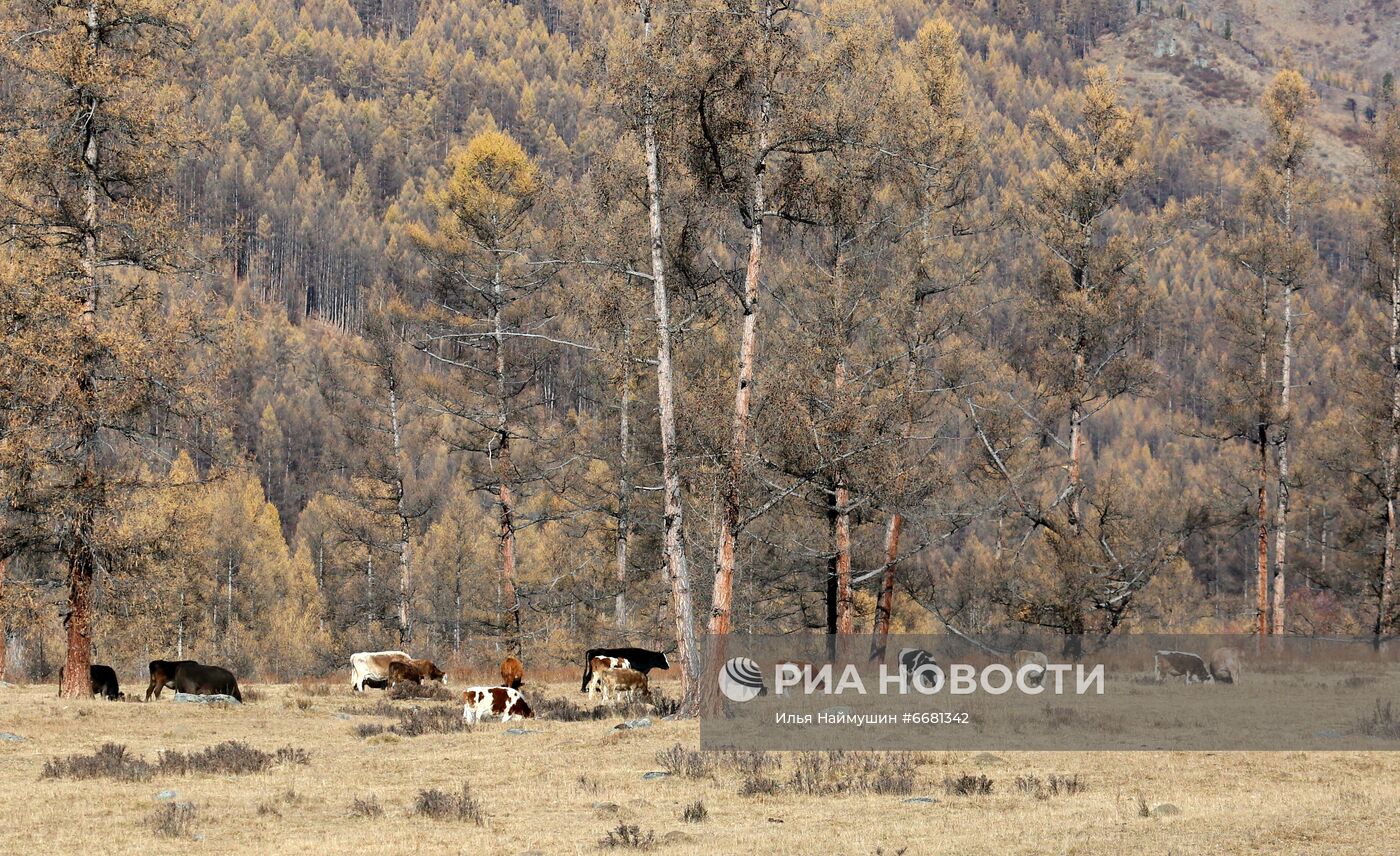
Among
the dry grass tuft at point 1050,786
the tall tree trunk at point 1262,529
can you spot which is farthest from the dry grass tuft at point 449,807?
the tall tree trunk at point 1262,529

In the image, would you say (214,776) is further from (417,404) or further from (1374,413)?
(1374,413)

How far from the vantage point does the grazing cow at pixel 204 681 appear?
78.6 feet

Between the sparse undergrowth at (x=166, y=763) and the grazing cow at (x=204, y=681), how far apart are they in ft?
22.9

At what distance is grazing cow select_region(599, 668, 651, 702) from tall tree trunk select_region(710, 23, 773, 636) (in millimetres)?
4560

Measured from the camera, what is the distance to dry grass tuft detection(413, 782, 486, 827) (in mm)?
12766

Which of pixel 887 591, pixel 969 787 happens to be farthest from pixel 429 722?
pixel 887 591

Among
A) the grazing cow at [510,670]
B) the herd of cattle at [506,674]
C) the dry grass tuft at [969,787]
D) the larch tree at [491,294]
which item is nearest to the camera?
the dry grass tuft at [969,787]

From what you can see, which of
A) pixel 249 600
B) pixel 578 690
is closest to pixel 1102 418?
pixel 249 600

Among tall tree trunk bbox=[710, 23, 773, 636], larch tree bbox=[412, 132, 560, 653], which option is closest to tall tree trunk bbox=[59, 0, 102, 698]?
tall tree trunk bbox=[710, 23, 773, 636]

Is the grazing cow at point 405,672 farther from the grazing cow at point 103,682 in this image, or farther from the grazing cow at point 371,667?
the grazing cow at point 103,682

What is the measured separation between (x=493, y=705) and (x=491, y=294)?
16.9 metres

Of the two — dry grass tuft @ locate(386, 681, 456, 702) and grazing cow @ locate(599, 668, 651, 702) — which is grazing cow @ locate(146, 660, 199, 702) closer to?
dry grass tuft @ locate(386, 681, 456, 702)

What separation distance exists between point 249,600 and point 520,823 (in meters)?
64.8

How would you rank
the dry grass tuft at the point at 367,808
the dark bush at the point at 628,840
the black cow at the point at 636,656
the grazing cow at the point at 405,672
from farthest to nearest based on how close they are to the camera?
the black cow at the point at 636,656, the grazing cow at the point at 405,672, the dry grass tuft at the point at 367,808, the dark bush at the point at 628,840
